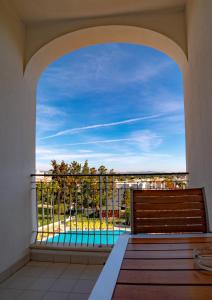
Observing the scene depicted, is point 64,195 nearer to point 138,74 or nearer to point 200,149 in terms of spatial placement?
point 200,149

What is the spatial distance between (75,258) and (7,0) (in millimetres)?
3236

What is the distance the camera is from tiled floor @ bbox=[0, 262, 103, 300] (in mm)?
2426

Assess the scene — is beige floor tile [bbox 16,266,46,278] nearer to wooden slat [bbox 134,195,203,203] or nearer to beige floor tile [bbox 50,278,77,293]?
beige floor tile [bbox 50,278,77,293]

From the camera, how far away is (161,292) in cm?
72

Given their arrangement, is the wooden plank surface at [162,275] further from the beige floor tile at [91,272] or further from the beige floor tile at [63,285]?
the beige floor tile at [91,272]

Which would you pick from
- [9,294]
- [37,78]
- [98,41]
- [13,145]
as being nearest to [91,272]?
[9,294]

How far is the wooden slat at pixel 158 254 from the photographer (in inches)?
40.2

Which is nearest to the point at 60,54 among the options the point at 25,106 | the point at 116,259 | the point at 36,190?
the point at 25,106

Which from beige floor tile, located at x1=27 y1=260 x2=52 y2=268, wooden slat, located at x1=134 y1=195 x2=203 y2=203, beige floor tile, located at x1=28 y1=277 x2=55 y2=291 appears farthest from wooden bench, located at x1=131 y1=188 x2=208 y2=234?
beige floor tile, located at x1=27 y1=260 x2=52 y2=268

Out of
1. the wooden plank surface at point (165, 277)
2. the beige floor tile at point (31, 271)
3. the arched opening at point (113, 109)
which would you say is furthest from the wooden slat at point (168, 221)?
the arched opening at point (113, 109)

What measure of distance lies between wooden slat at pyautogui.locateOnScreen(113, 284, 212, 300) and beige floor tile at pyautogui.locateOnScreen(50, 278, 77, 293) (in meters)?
2.06

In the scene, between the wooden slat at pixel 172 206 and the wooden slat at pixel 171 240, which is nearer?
the wooden slat at pixel 171 240

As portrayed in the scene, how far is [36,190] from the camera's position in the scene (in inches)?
146

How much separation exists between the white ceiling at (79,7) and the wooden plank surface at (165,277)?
10.0 feet
